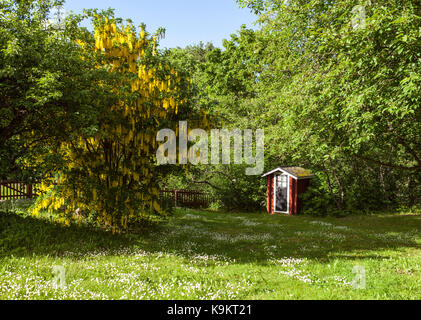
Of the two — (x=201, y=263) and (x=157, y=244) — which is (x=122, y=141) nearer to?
(x=157, y=244)

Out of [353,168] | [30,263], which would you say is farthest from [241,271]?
[353,168]

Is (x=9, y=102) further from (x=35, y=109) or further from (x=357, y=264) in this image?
(x=357, y=264)

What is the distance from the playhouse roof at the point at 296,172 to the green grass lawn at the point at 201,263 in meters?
7.87

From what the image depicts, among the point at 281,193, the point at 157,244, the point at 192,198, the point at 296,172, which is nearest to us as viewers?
the point at 157,244

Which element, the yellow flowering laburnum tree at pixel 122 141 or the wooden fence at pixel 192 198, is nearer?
the yellow flowering laburnum tree at pixel 122 141

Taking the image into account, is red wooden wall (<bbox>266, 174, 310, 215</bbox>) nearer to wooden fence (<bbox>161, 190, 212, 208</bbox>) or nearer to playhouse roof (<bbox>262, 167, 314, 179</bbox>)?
playhouse roof (<bbox>262, 167, 314, 179</bbox>)

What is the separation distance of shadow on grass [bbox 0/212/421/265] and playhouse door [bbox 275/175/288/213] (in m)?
8.98

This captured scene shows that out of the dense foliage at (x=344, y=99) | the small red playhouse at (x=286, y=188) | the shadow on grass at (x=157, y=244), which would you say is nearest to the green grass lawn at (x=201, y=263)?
the shadow on grass at (x=157, y=244)

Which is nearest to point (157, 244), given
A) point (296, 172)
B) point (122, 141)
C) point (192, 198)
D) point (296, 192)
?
point (122, 141)

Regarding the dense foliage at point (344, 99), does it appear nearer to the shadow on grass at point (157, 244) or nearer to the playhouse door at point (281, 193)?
the playhouse door at point (281, 193)

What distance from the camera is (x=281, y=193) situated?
21672mm

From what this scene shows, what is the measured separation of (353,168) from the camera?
68.3 feet

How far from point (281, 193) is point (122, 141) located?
14228 mm

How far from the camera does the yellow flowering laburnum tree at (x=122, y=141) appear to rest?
9992mm
